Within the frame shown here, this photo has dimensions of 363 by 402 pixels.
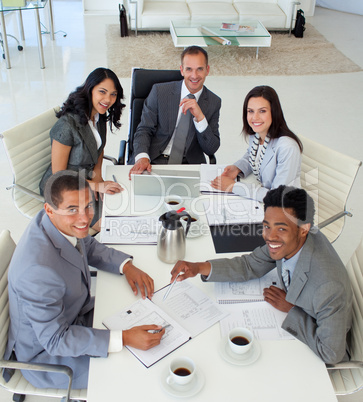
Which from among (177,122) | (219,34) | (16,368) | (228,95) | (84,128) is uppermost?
(84,128)

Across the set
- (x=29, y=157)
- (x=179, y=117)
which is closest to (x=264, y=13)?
(x=179, y=117)

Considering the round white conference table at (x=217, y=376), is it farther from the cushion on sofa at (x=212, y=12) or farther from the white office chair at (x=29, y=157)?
the cushion on sofa at (x=212, y=12)

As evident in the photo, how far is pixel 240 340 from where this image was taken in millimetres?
1569

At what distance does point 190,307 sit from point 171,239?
0.97 ft

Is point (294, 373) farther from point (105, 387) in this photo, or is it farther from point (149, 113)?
point (149, 113)

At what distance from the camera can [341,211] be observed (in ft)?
8.39

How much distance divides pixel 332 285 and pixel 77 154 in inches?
64.5

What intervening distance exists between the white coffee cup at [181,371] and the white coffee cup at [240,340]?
0.16 meters

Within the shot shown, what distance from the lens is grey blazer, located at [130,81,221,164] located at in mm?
3025

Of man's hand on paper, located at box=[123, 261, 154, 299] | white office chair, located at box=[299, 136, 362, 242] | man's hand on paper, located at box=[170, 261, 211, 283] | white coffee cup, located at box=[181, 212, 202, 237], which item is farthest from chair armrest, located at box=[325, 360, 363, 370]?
white office chair, located at box=[299, 136, 362, 242]

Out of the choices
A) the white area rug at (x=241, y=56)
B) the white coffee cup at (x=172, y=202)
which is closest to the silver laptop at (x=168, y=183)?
the white coffee cup at (x=172, y=202)

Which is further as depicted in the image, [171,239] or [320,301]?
[171,239]

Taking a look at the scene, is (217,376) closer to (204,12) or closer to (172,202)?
(172,202)

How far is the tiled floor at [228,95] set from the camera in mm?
3818
